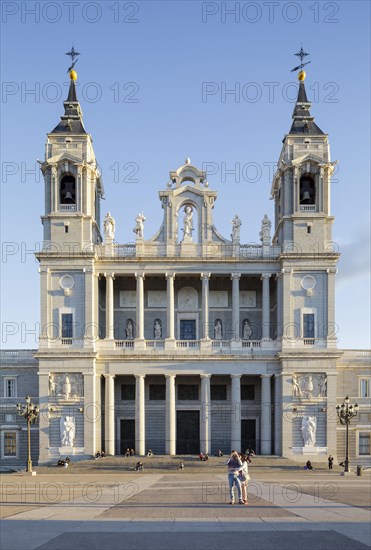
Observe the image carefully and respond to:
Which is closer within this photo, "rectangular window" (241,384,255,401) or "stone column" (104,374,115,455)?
"stone column" (104,374,115,455)

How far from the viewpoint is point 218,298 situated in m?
73.1

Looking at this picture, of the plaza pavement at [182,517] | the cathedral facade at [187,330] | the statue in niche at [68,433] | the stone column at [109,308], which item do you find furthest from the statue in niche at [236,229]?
the plaza pavement at [182,517]

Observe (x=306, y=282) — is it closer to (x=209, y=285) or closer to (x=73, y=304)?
(x=209, y=285)

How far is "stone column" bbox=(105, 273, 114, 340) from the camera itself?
69188 millimetres

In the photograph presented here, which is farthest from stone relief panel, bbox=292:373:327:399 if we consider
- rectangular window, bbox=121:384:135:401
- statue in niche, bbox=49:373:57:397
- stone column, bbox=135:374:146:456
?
statue in niche, bbox=49:373:57:397

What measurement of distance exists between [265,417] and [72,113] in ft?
108

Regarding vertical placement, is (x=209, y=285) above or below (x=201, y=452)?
above

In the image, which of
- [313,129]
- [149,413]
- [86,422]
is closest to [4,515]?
[86,422]

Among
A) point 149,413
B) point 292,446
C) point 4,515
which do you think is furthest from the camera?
point 149,413

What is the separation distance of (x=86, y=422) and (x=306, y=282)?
22.8m

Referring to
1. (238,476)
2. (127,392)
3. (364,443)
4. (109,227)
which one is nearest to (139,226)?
(109,227)

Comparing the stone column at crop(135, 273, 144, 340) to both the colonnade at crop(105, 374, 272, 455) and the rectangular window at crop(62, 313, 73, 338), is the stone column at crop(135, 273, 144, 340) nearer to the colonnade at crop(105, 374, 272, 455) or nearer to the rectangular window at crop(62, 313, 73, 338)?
the colonnade at crop(105, 374, 272, 455)

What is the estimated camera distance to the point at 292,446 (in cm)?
6656

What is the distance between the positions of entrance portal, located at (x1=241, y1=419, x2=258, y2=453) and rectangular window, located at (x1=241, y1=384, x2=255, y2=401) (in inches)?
80.6
